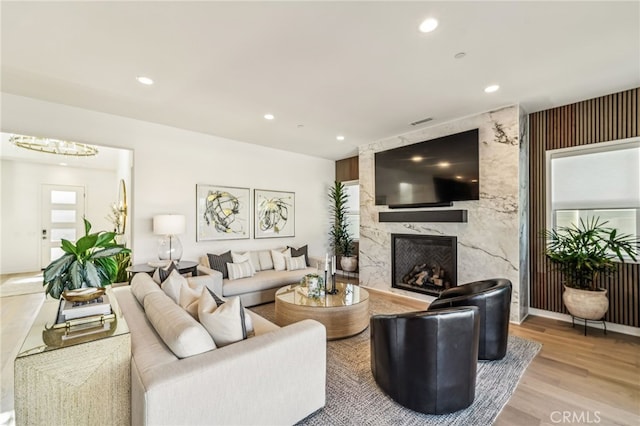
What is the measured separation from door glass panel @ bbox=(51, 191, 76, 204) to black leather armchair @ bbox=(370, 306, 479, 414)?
8.78m

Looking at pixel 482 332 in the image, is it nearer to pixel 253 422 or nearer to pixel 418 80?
pixel 253 422

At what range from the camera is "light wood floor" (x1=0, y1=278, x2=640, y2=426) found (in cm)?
187

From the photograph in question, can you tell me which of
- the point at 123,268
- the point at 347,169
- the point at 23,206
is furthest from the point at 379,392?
the point at 23,206

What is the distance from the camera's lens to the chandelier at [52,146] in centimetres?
457

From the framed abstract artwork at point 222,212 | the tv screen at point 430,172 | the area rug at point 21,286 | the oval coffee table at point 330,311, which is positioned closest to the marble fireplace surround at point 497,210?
the tv screen at point 430,172

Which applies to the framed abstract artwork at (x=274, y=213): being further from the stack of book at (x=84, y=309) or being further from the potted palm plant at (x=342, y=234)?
the stack of book at (x=84, y=309)

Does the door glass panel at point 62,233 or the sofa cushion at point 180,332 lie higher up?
the door glass panel at point 62,233

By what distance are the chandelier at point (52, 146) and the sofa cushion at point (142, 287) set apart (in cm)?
320

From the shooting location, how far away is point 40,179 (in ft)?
21.9

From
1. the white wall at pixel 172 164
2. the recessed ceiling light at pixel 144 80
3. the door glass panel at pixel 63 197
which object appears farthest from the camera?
the door glass panel at pixel 63 197

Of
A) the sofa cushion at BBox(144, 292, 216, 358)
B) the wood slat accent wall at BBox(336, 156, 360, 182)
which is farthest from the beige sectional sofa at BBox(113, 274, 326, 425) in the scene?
the wood slat accent wall at BBox(336, 156, 360, 182)

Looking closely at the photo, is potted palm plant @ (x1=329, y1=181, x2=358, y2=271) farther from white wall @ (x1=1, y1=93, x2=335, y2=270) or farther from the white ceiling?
the white ceiling

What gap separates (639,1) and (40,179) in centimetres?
1030

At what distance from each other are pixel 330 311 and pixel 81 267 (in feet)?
7.09
